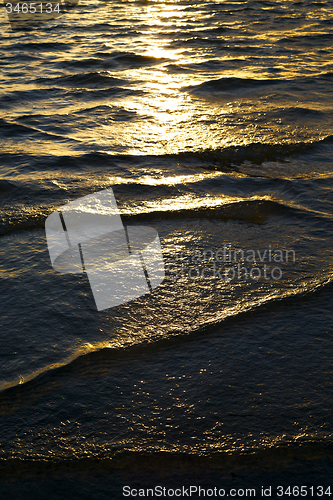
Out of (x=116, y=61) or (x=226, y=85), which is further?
(x=116, y=61)

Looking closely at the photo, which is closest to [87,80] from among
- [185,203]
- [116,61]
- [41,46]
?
[116,61]

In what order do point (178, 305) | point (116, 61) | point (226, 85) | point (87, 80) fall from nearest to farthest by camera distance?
1. point (178, 305)
2. point (226, 85)
3. point (87, 80)
4. point (116, 61)

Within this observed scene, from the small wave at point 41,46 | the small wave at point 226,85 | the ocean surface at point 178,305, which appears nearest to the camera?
the ocean surface at point 178,305

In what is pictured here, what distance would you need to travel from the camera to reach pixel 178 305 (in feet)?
7.09

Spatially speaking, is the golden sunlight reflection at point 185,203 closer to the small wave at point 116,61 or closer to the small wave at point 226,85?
the small wave at point 226,85

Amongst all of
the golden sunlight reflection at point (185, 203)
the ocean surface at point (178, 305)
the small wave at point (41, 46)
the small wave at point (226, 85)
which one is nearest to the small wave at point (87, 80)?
the ocean surface at point (178, 305)

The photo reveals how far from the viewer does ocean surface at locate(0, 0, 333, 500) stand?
1.52m

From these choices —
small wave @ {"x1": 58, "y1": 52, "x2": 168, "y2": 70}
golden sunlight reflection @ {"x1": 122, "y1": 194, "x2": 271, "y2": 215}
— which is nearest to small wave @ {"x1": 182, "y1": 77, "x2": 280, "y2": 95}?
small wave @ {"x1": 58, "y1": 52, "x2": 168, "y2": 70}

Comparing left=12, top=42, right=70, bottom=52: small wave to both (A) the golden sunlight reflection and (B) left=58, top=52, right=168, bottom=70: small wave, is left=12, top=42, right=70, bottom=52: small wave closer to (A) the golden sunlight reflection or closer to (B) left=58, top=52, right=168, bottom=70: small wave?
(B) left=58, top=52, right=168, bottom=70: small wave

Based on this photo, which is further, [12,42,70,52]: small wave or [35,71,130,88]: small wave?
[12,42,70,52]: small wave

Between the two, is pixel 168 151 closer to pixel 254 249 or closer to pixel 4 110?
pixel 254 249

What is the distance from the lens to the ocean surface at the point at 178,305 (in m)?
1.52

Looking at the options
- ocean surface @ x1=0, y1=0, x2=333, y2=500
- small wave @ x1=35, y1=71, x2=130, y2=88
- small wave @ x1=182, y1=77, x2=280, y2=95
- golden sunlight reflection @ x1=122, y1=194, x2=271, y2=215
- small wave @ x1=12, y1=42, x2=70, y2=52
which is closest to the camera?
ocean surface @ x1=0, y1=0, x2=333, y2=500

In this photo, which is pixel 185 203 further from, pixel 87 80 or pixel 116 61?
pixel 116 61
